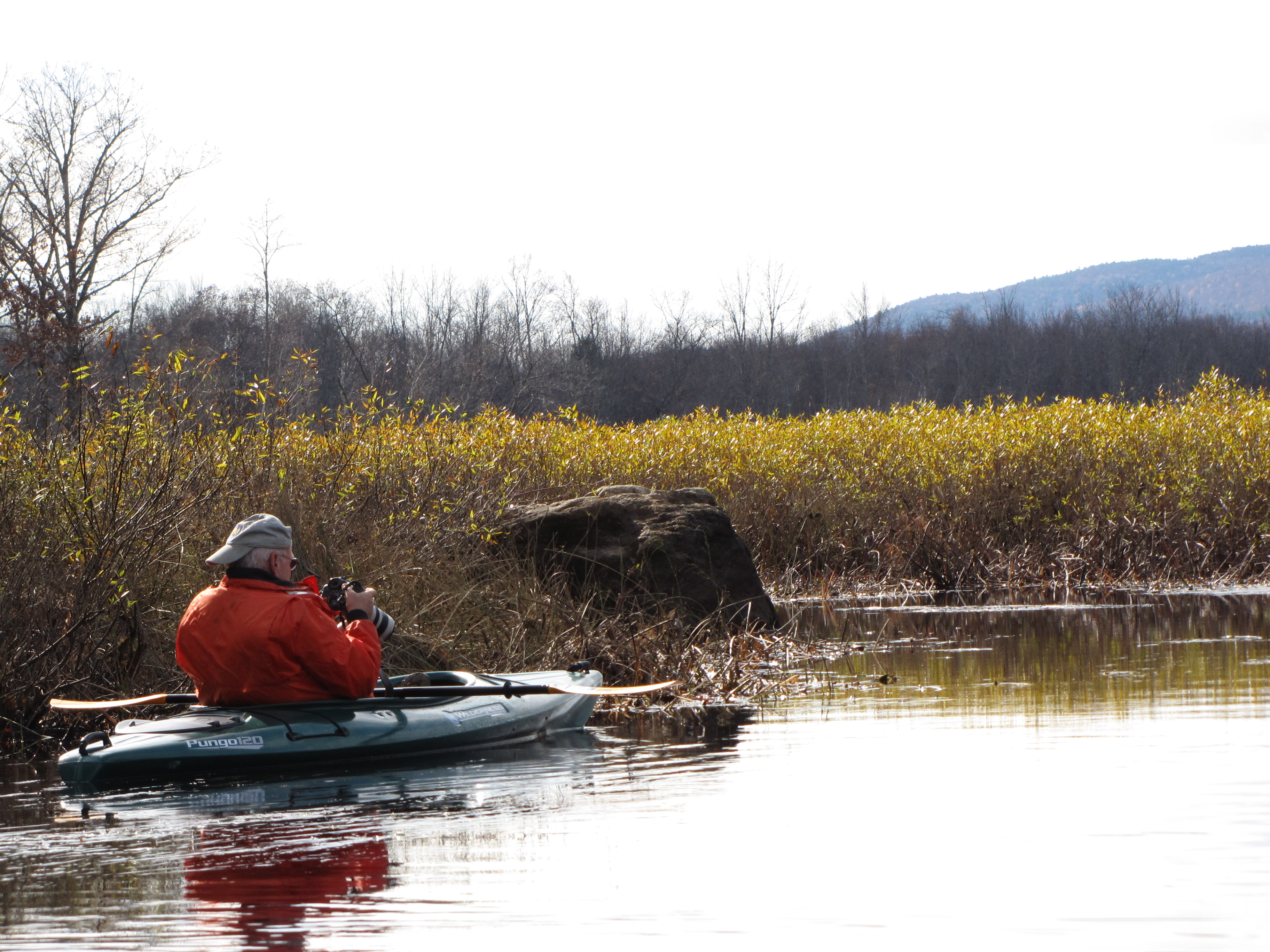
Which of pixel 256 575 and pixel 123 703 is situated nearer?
pixel 256 575

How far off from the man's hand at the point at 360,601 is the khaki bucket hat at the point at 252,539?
61 cm

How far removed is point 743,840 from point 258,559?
2.57 metres

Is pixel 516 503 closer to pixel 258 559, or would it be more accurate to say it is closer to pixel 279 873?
pixel 258 559

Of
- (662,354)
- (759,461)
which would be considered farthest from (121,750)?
(662,354)

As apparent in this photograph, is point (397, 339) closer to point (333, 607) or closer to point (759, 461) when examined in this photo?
point (759, 461)

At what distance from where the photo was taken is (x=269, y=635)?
6762 mm

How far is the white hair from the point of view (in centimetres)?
664

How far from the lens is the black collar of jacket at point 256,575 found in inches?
263

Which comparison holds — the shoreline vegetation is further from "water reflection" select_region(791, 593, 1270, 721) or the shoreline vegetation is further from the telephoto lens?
the telephoto lens

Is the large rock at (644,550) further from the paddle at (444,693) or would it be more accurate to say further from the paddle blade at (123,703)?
the paddle blade at (123,703)

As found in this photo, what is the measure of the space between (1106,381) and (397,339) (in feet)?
140

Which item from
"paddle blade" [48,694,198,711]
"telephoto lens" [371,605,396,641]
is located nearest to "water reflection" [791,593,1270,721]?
"telephoto lens" [371,605,396,641]

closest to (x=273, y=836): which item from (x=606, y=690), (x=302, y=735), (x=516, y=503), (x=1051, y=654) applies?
(x=302, y=735)

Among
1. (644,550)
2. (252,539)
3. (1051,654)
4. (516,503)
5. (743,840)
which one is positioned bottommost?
(743,840)
